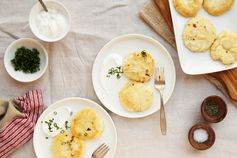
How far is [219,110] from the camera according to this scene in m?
1.89

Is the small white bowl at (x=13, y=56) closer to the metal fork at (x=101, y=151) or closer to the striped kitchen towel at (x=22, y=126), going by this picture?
the striped kitchen towel at (x=22, y=126)

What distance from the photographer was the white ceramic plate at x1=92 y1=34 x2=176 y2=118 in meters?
1.88

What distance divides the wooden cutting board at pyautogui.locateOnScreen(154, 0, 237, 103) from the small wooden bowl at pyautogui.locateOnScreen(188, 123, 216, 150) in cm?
14

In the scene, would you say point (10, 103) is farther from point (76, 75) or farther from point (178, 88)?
point (178, 88)

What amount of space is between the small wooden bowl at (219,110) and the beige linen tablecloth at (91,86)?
2.0 inches

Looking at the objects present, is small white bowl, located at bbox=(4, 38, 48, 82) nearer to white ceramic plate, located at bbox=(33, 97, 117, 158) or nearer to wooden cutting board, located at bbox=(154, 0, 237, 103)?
white ceramic plate, located at bbox=(33, 97, 117, 158)

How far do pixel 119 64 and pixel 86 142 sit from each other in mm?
312

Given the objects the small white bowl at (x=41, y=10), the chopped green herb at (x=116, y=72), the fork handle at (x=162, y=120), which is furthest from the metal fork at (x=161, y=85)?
the small white bowl at (x=41, y=10)

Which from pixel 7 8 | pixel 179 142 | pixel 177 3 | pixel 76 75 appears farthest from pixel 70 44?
pixel 179 142

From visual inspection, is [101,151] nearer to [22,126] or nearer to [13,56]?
[22,126]

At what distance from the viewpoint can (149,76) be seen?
1870mm

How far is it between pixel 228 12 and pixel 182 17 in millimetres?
174

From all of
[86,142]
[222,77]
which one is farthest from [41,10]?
[222,77]

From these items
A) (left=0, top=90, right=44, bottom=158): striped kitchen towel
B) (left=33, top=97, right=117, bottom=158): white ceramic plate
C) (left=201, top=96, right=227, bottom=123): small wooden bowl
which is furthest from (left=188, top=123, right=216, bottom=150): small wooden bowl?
(left=0, top=90, right=44, bottom=158): striped kitchen towel
